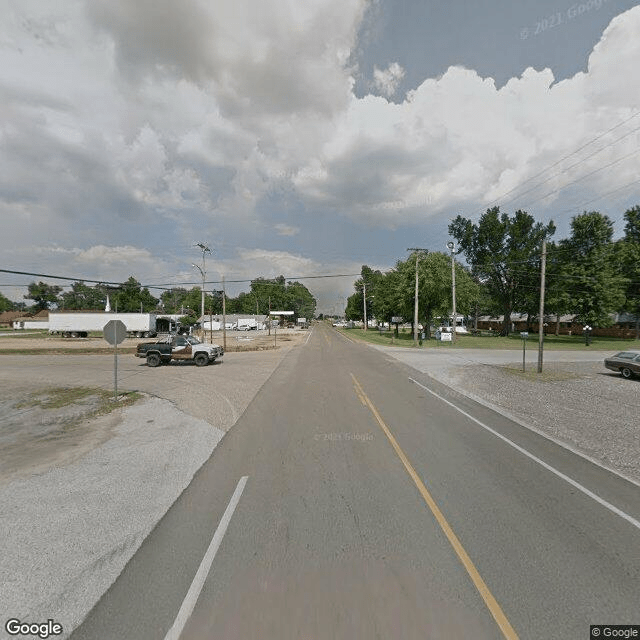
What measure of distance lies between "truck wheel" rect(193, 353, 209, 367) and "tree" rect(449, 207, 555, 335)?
4672cm

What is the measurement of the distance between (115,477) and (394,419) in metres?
6.61

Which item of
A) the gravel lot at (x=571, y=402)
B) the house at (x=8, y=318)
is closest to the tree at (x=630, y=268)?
the gravel lot at (x=571, y=402)

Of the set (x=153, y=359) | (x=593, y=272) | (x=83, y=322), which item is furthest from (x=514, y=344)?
(x=83, y=322)

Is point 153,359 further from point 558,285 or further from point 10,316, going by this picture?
point 10,316

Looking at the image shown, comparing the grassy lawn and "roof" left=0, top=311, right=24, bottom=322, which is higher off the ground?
"roof" left=0, top=311, right=24, bottom=322

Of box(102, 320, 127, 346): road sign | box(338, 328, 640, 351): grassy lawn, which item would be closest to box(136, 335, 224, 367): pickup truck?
box(102, 320, 127, 346): road sign

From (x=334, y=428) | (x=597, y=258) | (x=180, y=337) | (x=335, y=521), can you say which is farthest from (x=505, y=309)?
(x=335, y=521)

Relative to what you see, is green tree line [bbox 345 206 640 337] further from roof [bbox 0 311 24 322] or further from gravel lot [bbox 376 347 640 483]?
roof [bbox 0 311 24 322]

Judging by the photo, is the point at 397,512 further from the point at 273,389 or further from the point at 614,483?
the point at 273,389

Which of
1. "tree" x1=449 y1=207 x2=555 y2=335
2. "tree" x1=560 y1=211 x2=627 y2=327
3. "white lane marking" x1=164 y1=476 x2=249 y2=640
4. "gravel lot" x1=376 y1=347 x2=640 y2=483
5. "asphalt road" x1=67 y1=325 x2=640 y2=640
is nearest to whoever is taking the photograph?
"white lane marking" x1=164 y1=476 x2=249 y2=640

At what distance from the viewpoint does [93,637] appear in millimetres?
2764

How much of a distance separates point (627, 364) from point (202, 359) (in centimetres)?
2334

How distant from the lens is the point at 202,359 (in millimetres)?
20750

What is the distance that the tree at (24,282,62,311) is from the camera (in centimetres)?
12012
